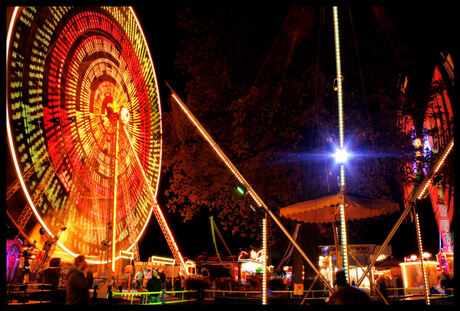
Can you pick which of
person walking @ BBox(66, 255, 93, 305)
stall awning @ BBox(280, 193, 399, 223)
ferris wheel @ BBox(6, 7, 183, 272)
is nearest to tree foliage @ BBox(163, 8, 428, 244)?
stall awning @ BBox(280, 193, 399, 223)

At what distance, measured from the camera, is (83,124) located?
14.8 m

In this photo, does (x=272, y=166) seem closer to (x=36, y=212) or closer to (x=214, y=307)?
(x=36, y=212)

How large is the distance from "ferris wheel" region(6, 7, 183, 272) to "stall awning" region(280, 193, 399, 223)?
282 inches

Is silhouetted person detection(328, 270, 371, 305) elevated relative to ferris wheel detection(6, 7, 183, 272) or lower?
lower

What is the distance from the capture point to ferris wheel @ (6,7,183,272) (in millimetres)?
11375

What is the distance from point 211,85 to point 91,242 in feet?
26.3

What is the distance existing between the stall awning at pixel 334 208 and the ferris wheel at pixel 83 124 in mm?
7166

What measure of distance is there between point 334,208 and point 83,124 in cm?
966

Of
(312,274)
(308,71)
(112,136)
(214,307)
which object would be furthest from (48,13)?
(214,307)

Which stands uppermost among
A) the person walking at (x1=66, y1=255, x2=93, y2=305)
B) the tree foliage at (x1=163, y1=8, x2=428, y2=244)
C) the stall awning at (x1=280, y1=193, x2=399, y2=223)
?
the tree foliage at (x1=163, y1=8, x2=428, y2=244)

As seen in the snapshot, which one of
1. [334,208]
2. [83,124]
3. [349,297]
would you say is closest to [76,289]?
[349,297]

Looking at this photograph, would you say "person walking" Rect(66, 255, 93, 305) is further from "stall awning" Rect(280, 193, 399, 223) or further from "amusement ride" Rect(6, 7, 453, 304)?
"amusement ride" Rect(6, 7, 453, 304)

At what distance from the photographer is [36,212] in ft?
37.8

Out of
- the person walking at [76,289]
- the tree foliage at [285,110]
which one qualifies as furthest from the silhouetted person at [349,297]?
the tree foliage at [285,110]
